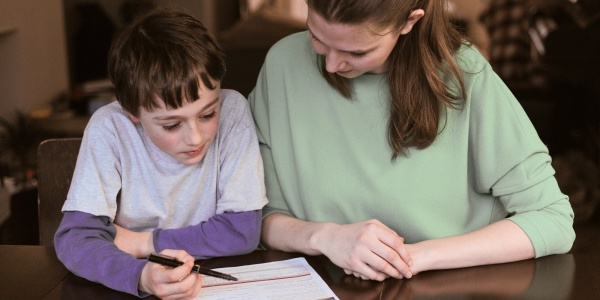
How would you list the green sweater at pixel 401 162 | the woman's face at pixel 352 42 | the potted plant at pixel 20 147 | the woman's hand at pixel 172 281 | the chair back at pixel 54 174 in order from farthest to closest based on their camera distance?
the potted plant at pixel 20 147
the chair back at pixel 54 174
the green sweater at pixel 401 162
the woman's face at pixel 352 42
the woman's hand at pixel 172 281

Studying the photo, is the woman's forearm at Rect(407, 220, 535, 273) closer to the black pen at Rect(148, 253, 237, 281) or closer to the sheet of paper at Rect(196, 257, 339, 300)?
the sheet of paper at Rect(196, 257, 339, 300)

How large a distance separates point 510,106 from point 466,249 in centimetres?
29

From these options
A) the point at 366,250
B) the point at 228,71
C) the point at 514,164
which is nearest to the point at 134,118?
the point at 366,250

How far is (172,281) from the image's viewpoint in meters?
1.21

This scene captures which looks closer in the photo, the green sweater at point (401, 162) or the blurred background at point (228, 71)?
the green sweater at point (401, 162)

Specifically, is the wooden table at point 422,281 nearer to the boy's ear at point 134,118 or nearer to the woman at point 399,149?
the woman at point 399,149

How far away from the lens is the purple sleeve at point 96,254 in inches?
49.9

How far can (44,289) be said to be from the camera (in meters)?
1.30

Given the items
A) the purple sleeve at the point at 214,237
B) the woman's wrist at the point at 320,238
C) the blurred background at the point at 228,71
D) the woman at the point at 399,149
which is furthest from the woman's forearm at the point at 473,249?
the blurred background at the point at 228,71

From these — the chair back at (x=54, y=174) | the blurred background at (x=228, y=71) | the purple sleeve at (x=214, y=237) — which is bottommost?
the blurred background at (x=228, y=71)

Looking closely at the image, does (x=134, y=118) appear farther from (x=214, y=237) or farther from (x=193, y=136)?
(x=214, y=237)

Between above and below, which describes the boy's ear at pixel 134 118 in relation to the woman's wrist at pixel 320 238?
above

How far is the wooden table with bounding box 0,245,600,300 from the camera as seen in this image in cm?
124

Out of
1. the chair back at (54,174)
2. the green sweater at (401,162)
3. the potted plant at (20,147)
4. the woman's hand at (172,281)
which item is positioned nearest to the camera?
the woman's hand at (172,281)
